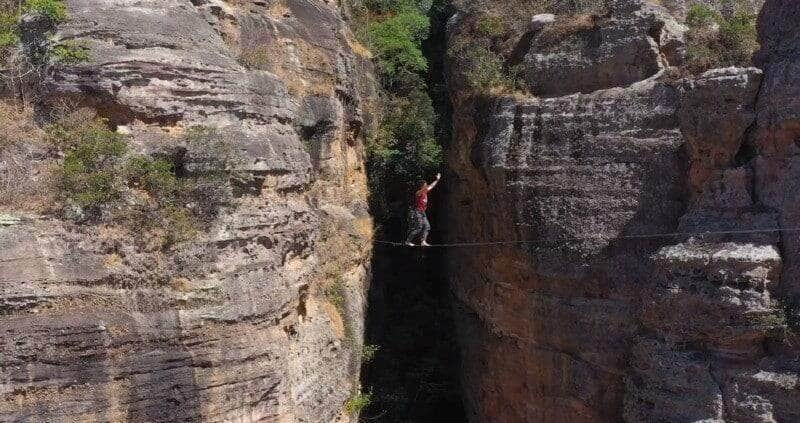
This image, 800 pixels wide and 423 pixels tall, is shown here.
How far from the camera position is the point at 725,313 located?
735 cm

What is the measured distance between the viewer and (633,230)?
8.62 metres

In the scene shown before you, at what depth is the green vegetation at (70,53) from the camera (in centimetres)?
735

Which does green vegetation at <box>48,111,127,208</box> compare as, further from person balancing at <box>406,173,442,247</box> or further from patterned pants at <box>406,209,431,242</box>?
patterned pants at <box>406,209,431,242</box>

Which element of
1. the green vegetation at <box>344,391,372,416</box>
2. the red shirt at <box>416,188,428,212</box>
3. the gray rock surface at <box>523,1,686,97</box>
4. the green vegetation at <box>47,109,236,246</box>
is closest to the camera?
the green vegetation at <box>47,109,236,246</box>

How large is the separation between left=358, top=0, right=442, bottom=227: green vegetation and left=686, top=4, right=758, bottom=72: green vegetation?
5.13 m

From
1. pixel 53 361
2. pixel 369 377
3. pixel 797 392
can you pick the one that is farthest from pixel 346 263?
pixel 797 392

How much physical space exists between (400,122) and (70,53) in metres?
7.02

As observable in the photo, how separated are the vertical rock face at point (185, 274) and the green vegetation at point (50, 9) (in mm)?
98

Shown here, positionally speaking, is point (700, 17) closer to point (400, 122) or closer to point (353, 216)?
point (400, 122)

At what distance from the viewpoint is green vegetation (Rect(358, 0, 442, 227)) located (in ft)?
42.1

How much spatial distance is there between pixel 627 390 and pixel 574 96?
4.04 m

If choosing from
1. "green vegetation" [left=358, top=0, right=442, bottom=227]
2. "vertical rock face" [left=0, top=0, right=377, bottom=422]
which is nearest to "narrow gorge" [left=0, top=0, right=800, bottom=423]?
"vertical rock face" [left=0, top=0, right=377, bottom=422]

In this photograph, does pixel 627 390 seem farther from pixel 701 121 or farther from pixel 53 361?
pixel 53 361

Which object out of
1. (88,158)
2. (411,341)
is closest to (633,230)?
(411,341)
